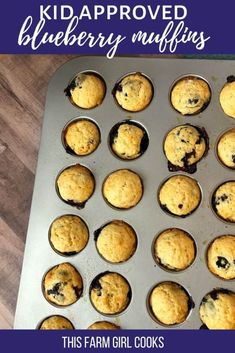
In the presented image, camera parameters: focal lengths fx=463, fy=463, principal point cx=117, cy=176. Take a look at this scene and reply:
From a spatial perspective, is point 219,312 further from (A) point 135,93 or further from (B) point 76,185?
(A) point 135,93

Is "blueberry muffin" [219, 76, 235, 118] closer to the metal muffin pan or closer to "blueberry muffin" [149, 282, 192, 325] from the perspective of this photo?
the metal muffin pan

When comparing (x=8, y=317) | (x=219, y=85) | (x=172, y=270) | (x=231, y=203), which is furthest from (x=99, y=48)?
(x=8, y=317)

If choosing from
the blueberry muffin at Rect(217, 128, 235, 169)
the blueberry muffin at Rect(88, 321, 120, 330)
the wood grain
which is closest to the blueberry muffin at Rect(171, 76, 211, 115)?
the blueberry muffin at Rect(217, 128, 235, 169)

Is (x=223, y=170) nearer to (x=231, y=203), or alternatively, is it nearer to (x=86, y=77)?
(x=231, y=203)

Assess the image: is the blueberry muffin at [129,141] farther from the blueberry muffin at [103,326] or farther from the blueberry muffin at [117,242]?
the blueberry muffin at [103,326]

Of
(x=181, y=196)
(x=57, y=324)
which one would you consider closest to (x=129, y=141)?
(x=181, y=196)
